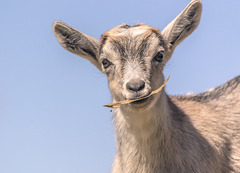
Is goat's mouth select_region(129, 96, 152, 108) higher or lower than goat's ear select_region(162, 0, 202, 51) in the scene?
lower

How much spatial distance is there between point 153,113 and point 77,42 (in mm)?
2067

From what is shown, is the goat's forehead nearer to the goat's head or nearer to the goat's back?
the goat's head

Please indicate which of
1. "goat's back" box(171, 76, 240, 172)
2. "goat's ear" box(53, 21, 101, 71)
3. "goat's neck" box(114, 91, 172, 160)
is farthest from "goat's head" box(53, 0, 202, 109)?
"goat's back" box(171, 76, 240, 172)

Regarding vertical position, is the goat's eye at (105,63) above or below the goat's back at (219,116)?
above

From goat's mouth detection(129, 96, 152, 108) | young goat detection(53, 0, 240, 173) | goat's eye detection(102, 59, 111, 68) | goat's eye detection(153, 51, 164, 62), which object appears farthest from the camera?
goat's eye detection(102, 59, 111, 68)

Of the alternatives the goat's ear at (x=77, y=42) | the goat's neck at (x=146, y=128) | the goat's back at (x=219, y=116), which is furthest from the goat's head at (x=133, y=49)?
the goat's back at (x=219, y=116)

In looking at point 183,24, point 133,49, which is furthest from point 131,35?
point 183,24

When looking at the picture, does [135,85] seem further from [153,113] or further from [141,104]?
[153,113]

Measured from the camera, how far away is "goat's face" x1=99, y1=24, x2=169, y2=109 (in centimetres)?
729

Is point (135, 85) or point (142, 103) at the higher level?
point (135, 85)

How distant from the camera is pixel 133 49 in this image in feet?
25.7

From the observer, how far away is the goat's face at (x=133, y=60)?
729 centimetres

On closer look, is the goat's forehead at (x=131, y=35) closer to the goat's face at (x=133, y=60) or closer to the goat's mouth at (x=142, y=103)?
the goat's face at (x=133, y=60)

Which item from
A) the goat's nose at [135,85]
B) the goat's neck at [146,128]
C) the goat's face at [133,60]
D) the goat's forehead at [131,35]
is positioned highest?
the goat's forehead at [131,35]
